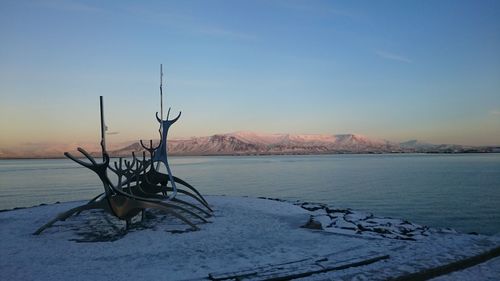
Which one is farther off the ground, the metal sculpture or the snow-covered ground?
the metal sculpture

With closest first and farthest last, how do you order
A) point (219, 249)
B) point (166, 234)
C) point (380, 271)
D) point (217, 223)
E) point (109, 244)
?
point (380, 271), point (219, 249), point (109, 244), point (166, 234), point (217, 223)

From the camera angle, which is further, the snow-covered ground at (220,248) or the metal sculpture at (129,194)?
the metal sculpture at (129,194)

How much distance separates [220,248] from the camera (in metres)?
10.4

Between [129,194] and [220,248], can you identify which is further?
[129,194]

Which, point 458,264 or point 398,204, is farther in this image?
point 398,204

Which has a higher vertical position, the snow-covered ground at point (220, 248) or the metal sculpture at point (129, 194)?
the metal sculpture at point (129, 194)

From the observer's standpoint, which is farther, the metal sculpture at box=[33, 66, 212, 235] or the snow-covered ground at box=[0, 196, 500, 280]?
the metal sculpture at box=[33, 66, 212, 235]

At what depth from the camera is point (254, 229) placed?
13.0 meters

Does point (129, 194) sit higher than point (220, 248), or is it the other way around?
point (129, 194)

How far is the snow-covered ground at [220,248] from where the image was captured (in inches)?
324

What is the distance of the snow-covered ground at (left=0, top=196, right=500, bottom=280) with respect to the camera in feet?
27.0

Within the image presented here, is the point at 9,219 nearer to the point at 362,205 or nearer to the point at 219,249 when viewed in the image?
the point at 219,249

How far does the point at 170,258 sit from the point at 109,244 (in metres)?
2.60

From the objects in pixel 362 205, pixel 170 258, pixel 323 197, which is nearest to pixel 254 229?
pixel 170 258
